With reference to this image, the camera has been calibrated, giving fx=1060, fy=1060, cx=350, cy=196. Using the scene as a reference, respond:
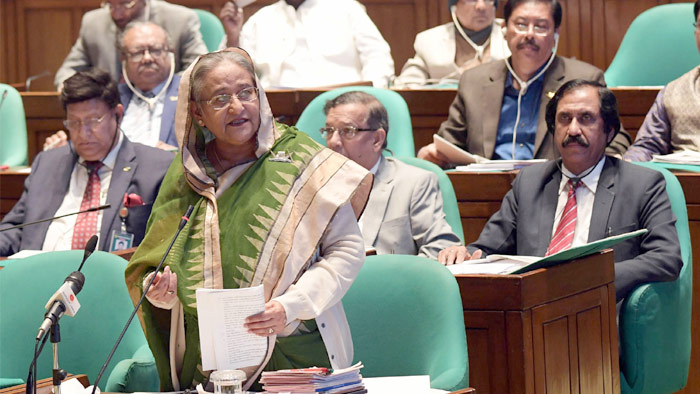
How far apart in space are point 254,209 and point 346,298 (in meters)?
0.48

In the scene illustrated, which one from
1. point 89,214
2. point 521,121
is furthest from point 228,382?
point 521,121

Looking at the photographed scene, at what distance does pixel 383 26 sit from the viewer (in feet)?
22.0

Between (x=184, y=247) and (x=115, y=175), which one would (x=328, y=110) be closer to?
(x=115, y=175)

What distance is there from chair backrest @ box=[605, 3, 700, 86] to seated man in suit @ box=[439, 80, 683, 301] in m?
1.60

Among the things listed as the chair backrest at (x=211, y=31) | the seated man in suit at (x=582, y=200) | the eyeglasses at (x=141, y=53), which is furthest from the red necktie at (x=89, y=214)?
the chair backrest at (x=211, y=31)

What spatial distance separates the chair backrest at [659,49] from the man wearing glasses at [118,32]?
2024 mm

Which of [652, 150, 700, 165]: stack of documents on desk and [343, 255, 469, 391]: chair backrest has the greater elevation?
[652, 150, 700, 165]: stack of documents on desk

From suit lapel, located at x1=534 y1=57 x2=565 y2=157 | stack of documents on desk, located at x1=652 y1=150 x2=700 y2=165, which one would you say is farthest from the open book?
suit lapel, located at x1=534 y1=57 x2=565 y2=157

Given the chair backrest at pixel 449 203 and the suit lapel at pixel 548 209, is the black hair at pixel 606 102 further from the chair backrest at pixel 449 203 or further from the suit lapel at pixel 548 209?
the chair backrest at pixel 449 203

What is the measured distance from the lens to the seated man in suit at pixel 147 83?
15.2 feet

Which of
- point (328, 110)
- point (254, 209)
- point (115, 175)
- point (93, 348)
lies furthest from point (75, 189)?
point (254, 209)

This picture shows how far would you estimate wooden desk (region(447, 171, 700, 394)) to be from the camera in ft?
11.3

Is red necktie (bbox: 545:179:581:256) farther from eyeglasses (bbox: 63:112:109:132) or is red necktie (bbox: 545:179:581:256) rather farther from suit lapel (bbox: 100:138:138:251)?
eyeglasses (bbox: 63:112:109:132)

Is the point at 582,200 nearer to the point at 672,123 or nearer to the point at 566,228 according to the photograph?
the point at 566,228
